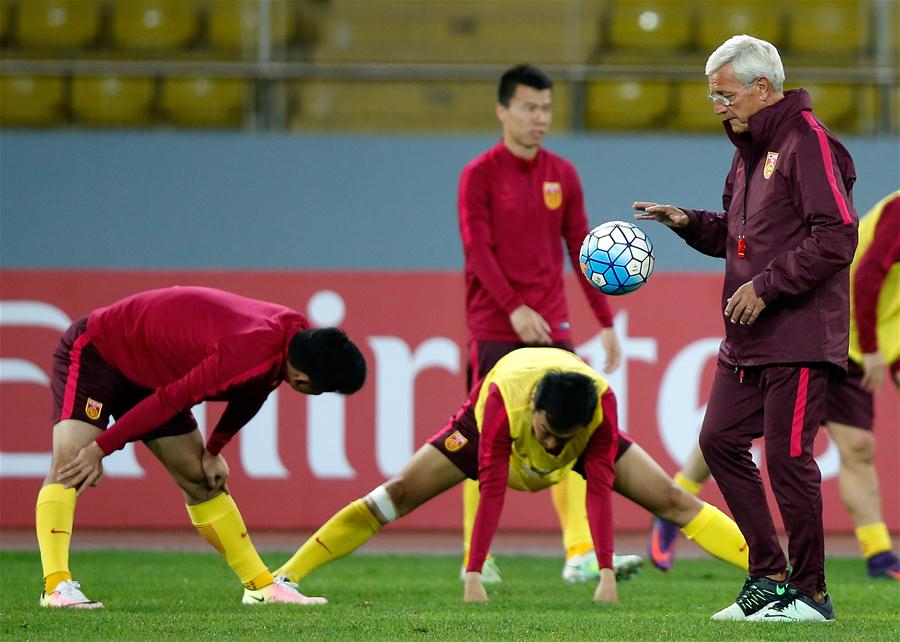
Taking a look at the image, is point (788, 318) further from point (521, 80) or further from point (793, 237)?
point (521, 80)

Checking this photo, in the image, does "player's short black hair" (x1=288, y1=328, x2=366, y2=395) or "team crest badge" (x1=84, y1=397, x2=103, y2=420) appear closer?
"player's short black hair" (x1=288, y1=328, x2=366, y2=395)

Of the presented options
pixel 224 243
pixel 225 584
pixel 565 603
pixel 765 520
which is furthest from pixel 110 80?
pixel 765 520

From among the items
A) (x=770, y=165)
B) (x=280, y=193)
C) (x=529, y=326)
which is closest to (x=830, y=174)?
(x=770, y=165)

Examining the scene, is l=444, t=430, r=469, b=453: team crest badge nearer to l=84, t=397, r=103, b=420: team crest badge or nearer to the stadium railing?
l=84, t=397, r=103, b=420: team crest badge

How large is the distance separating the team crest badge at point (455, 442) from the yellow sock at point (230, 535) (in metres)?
0.87

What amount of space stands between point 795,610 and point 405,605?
1.62 metres

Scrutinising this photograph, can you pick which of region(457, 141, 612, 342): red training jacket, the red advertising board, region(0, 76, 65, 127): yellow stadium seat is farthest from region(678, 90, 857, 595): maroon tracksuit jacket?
region(0, 76, 65, 127): yellow stadium seat

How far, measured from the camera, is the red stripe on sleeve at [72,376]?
226 inches

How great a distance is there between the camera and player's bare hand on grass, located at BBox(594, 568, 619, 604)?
5715mm

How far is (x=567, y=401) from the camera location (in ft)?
17.4

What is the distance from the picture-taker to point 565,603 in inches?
235

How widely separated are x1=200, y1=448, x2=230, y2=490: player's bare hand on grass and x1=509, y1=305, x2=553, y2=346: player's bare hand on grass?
4.99 feet

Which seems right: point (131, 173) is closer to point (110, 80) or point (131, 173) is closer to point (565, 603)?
point (110, 80)

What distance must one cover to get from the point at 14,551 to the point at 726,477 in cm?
469
